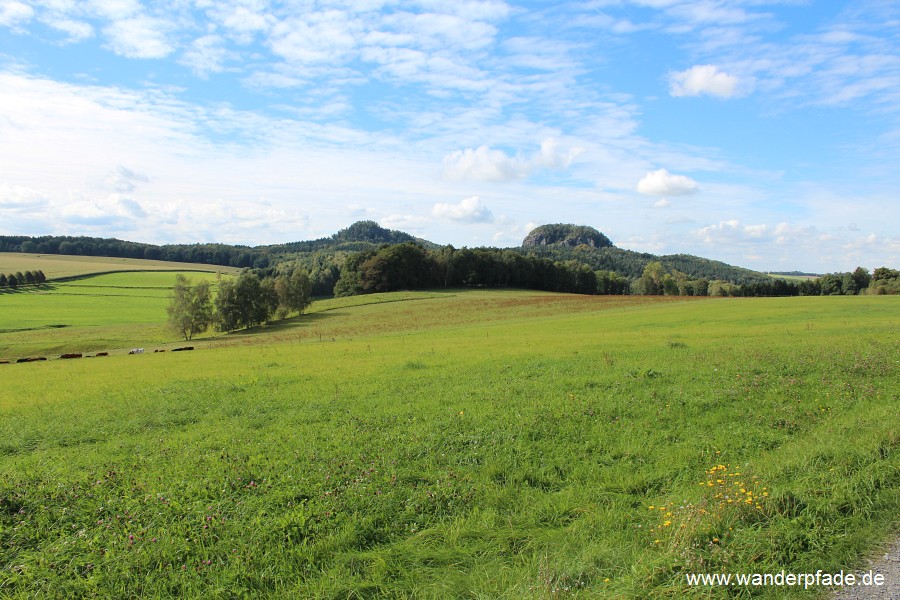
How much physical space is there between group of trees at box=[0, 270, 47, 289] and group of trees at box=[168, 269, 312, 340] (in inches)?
2660

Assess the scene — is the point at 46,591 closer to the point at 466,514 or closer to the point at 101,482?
the point at 101,482

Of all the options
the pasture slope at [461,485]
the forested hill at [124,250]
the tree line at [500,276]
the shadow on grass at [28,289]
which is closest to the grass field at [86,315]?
the shadow on grass at [28,289]

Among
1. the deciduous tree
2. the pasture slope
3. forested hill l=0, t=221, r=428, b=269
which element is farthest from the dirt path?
forested hill l=0, t=221, r=428, b=269

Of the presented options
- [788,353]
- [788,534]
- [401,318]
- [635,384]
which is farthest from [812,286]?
[788,534]

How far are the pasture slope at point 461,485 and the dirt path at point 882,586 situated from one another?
0.60 ft

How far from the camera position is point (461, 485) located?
7.75 metres

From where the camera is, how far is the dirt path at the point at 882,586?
4.64 m

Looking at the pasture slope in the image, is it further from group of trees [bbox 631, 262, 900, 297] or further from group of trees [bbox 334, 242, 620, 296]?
group of trees [bbox 334, 242, 620, 296]

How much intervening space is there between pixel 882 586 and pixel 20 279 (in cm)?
14754

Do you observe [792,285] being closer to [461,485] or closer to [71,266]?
[461,485]

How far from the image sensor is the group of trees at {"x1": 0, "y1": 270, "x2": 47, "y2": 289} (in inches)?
4296

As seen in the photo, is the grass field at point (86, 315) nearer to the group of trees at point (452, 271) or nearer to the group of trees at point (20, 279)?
the group of trees at point (20, 279)

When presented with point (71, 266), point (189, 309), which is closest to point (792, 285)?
point (189, 309)

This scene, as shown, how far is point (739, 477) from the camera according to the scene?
7.38 m
